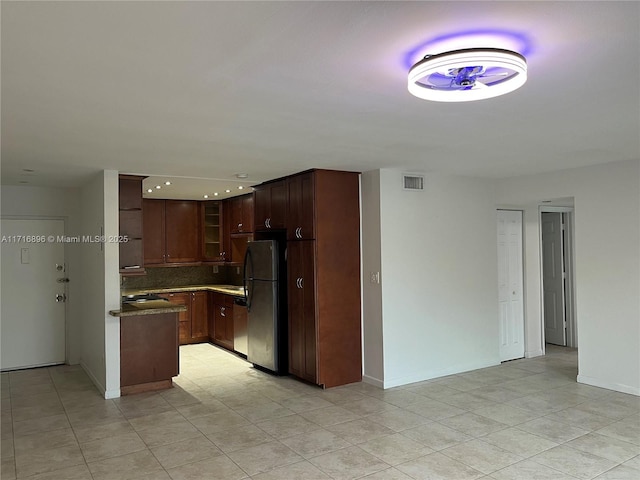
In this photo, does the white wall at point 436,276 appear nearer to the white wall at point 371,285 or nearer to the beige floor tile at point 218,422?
the white wall at point 371,285

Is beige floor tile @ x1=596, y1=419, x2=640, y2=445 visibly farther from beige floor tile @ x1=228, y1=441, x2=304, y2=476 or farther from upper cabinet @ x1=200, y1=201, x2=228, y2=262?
upper cabinet @ x1=200, y1=201, x2=228, y2=262

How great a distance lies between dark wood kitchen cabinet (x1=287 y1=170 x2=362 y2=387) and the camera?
5230 millimetres

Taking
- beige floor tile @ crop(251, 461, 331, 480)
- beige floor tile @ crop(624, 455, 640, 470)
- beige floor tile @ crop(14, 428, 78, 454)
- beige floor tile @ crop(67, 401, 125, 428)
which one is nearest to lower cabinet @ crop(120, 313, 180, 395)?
beige floor tile @ crop(67, 401, 125, 428)

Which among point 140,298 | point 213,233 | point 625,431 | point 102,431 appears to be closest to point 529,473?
point 625,431

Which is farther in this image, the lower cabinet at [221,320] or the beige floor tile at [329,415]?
the lower cabinet at [221,320]

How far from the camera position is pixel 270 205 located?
19.7ft

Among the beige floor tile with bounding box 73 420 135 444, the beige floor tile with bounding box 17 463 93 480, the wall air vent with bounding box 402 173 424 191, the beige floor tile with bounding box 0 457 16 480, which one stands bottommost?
the beige floor tile with bounding box 73 420 135 444

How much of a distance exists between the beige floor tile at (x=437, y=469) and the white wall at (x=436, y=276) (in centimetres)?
179

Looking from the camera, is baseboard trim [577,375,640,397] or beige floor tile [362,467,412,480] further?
baseboard trim [577,375,640,397]

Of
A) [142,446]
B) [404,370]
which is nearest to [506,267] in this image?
[404,370]

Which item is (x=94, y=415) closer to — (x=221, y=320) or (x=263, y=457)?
(x=263, y=457)

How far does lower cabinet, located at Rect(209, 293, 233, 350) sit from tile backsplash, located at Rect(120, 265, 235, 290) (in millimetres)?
713

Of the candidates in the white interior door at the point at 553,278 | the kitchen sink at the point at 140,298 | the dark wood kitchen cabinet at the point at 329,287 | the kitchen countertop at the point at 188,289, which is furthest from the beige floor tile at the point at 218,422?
the white interior door at the point at 553,278

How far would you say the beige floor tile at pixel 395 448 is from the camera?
348 centimetres
